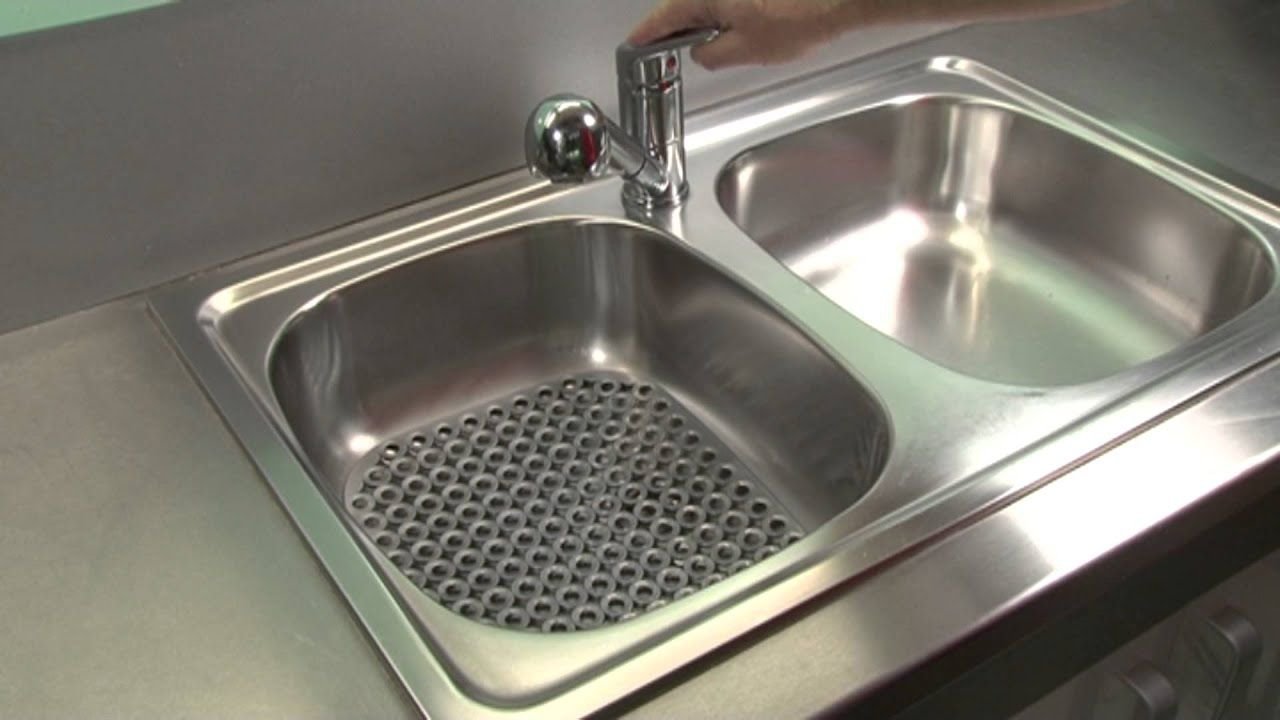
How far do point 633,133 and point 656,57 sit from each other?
0.07 meters

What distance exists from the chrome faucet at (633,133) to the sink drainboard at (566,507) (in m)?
0.18

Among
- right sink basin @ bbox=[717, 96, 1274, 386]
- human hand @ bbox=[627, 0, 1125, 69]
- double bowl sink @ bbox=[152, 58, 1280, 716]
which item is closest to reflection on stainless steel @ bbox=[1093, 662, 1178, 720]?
double bowl sink @ bbox=[152, 58, 1280, 716]

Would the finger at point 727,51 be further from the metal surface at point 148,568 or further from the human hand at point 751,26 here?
the metal surface at point 148,568

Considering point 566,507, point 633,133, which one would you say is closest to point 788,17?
point 633,133

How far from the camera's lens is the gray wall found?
90cm

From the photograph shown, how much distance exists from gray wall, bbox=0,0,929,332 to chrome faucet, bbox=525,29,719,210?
0.40ft

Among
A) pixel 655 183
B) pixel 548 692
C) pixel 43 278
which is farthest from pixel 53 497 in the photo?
pixel 655 183

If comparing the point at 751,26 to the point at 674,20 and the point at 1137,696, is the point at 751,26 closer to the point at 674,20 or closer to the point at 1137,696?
the point at 674,20

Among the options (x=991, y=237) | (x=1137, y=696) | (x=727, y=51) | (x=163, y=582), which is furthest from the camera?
(x=991, y=237)

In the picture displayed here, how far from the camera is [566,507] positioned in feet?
3.06

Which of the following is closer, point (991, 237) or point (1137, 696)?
point (1137, 696)

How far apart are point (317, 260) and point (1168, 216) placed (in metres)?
0.72

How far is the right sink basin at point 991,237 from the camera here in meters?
1.08

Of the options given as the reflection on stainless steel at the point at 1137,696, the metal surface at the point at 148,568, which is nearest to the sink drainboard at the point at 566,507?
the metal surface at the point at 148,568
